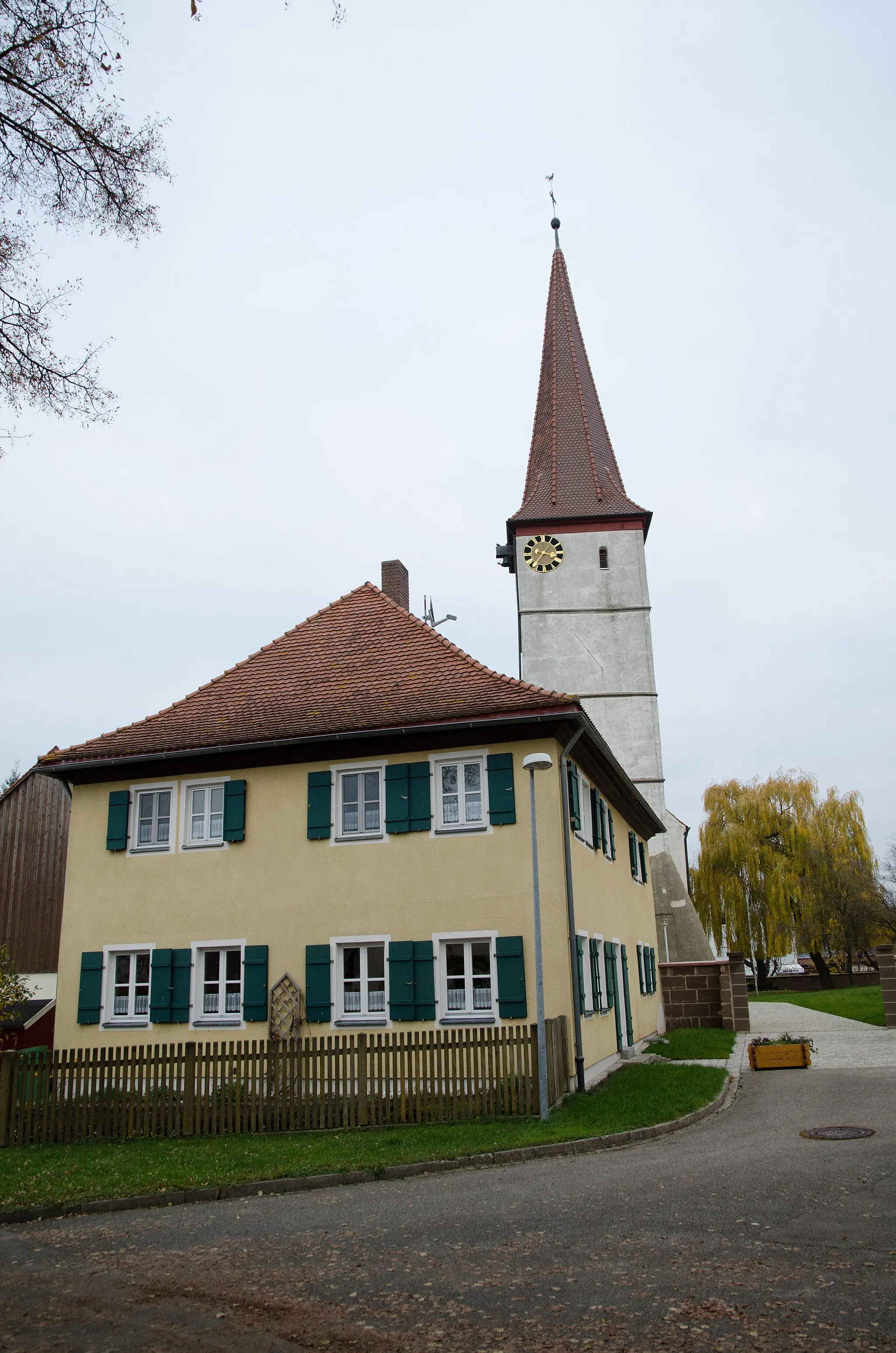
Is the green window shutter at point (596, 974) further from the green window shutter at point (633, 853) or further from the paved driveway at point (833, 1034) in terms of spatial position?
Result: the green window shutter at point (633, 853)

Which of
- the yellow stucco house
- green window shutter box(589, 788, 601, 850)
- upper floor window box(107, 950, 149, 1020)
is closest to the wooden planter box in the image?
the yellow stucco house

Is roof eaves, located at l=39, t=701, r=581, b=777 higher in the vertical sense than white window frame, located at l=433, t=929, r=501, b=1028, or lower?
higher

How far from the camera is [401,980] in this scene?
15789 millimetres

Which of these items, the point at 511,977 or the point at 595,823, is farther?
the point at 595,823

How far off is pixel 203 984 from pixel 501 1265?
1116cm

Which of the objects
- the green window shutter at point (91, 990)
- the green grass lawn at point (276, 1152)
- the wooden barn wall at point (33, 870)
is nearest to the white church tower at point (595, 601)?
the wooden barn wall at point (33, 870)

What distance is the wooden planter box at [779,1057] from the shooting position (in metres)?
18.7

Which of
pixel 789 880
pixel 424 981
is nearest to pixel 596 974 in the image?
pixel 424 981

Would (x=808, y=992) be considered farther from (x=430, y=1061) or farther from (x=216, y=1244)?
(x=216, y=1244)

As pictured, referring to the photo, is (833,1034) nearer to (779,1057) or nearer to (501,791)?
(779,1057)

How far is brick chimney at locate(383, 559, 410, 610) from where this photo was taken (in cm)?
2322

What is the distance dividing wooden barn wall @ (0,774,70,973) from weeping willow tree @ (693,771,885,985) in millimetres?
24821

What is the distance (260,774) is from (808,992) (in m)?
39.0

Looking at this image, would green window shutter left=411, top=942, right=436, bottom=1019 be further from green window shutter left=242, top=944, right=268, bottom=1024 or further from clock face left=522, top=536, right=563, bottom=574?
clock face left=522, top=536, right=563, bottom=574
